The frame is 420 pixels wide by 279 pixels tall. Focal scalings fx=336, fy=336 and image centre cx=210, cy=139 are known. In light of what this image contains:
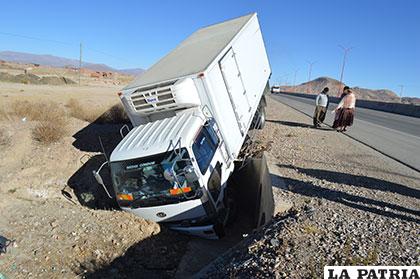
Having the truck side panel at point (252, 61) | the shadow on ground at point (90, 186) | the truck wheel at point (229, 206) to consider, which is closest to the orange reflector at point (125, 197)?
the truck wheel at point (229, 206)

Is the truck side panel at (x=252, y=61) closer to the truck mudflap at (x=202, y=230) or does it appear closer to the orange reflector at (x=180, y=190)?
the truck mudflap at (x=202, y=230)

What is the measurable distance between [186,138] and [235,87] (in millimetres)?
3291

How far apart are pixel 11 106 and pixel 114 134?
24.1 ft

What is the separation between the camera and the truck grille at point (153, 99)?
7797mm

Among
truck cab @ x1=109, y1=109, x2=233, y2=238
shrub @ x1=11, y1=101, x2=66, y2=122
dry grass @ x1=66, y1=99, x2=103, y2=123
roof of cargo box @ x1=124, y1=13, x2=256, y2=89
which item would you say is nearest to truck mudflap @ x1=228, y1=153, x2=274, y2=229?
truck cab @ x1=109, y1=109, x2=233, y2=238

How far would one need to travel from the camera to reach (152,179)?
263 inches

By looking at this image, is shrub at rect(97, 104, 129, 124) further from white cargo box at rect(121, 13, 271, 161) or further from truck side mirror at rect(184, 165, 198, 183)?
truck side mirror at rect(184, 165, 198, 183)

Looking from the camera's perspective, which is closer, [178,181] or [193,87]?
[178,181]

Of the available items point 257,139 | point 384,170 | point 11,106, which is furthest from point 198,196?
point 11,106

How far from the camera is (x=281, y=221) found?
5.81 meters

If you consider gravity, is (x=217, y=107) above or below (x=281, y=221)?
above

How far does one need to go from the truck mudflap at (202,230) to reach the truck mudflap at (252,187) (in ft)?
3.89

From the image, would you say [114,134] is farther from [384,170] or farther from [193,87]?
[384,170]

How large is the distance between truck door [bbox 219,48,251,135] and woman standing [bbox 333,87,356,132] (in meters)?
5.22
